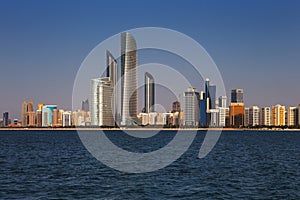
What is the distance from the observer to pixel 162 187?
122 ft

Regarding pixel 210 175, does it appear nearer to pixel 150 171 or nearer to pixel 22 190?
pixel 150 171

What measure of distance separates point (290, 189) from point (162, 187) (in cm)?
1038

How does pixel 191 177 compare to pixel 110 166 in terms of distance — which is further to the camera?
pixel 110 166

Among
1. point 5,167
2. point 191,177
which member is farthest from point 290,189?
point 5,167

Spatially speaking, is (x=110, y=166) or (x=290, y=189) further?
(x=110, y=166)

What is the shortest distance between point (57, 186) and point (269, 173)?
74.7 ft

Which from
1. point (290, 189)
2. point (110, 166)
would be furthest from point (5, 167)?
point (290, 189)

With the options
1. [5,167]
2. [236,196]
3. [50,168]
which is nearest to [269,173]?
[236,196]

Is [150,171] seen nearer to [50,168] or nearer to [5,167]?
[50,168]

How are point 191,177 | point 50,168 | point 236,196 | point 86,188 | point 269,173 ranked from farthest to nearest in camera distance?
point 50,168
point 269,173
point 191,177
point 86,188
point 236,196

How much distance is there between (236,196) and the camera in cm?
3381

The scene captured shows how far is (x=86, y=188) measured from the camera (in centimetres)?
3656

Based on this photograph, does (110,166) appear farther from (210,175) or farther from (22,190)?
(22,190)

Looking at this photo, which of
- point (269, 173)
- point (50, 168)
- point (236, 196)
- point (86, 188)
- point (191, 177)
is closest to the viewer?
point (236, 196)
